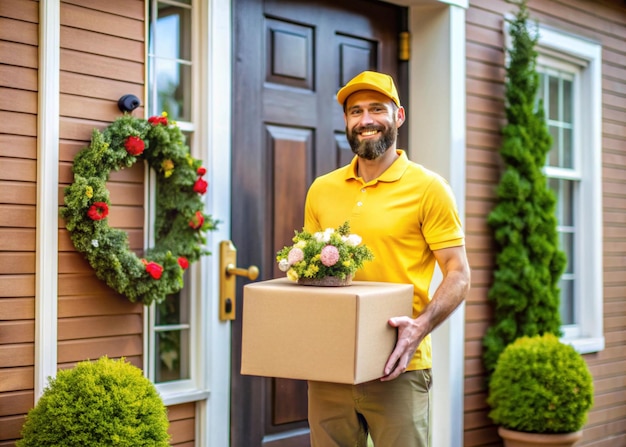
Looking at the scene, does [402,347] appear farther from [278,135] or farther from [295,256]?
[278,135]

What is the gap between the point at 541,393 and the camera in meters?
4.19

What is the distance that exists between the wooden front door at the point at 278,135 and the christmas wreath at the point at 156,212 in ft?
1.17

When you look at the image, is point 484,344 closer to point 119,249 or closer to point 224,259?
point 224,259

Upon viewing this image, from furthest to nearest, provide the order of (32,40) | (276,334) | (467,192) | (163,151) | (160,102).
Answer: (467,192) → (160,102) → (163,151) → (32,40) → (276,334)

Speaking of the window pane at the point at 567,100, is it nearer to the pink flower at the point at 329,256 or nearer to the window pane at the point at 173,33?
the window pane at the point at 173,33

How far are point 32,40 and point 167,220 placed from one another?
0.84 meters

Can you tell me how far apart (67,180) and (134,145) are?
27cm

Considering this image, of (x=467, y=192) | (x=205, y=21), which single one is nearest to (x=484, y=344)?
(x=467, y=192)

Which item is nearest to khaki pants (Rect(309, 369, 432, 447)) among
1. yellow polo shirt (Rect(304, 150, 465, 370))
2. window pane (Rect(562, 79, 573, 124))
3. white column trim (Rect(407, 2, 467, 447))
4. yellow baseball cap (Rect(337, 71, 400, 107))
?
yellow polo shirt (Rect(304, 150, 465, 370))

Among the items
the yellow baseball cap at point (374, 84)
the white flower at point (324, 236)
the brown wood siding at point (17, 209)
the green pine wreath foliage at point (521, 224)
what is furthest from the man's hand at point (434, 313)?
the green pine wreath foliage at point (521, 224)

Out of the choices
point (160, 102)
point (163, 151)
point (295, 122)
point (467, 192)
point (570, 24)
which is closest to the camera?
point (163, 151)

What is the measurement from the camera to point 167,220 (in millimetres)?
3260

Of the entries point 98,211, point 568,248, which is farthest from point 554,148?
point 98,211

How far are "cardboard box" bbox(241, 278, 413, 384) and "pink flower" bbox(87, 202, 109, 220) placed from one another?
860 mm
